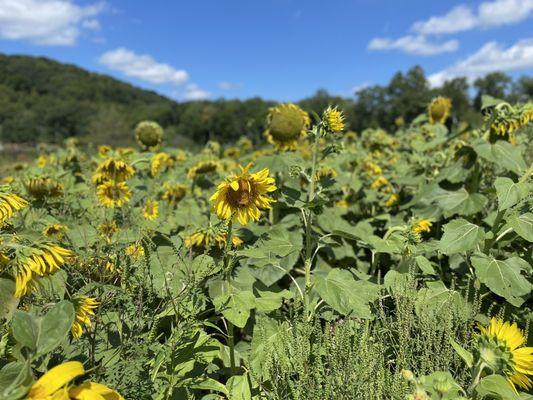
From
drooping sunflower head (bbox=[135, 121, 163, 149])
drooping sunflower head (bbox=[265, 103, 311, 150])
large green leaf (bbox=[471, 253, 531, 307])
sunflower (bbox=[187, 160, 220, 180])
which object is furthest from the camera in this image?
drooping sunflower head (bbox=[135, 121, 163, 149])

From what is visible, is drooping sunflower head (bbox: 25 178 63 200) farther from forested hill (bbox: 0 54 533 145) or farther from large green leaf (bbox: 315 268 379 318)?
forested hill (bbox: 0 54 533 145)

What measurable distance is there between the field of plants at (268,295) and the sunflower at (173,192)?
575mm

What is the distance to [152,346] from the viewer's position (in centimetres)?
152

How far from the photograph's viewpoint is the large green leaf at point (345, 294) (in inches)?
72.4

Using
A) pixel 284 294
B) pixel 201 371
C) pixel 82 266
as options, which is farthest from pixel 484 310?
pixel 82 266

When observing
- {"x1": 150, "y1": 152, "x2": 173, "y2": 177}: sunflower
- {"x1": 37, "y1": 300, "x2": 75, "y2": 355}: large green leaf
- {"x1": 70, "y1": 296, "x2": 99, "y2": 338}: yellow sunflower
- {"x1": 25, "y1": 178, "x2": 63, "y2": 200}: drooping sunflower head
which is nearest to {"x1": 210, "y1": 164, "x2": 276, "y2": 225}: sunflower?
{"x1": 70, "y1": 296, "x2": 99, "y2": 338}: yellow sunflower

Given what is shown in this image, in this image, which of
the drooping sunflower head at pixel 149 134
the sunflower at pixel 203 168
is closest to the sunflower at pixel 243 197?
the sunflower at pixel 203 168

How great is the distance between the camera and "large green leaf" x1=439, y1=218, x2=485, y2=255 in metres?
2.11

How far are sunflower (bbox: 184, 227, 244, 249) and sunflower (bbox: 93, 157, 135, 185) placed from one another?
1335 millimetres

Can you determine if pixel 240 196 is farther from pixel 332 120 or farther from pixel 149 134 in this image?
pixel 149 134

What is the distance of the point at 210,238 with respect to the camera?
213cm

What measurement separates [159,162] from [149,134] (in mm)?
635

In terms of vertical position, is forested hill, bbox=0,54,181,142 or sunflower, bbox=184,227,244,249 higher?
forested hill, bbox=0,54,181,142

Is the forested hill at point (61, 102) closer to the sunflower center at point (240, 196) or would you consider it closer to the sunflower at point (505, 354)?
the sunflower center at point (240, 196)
